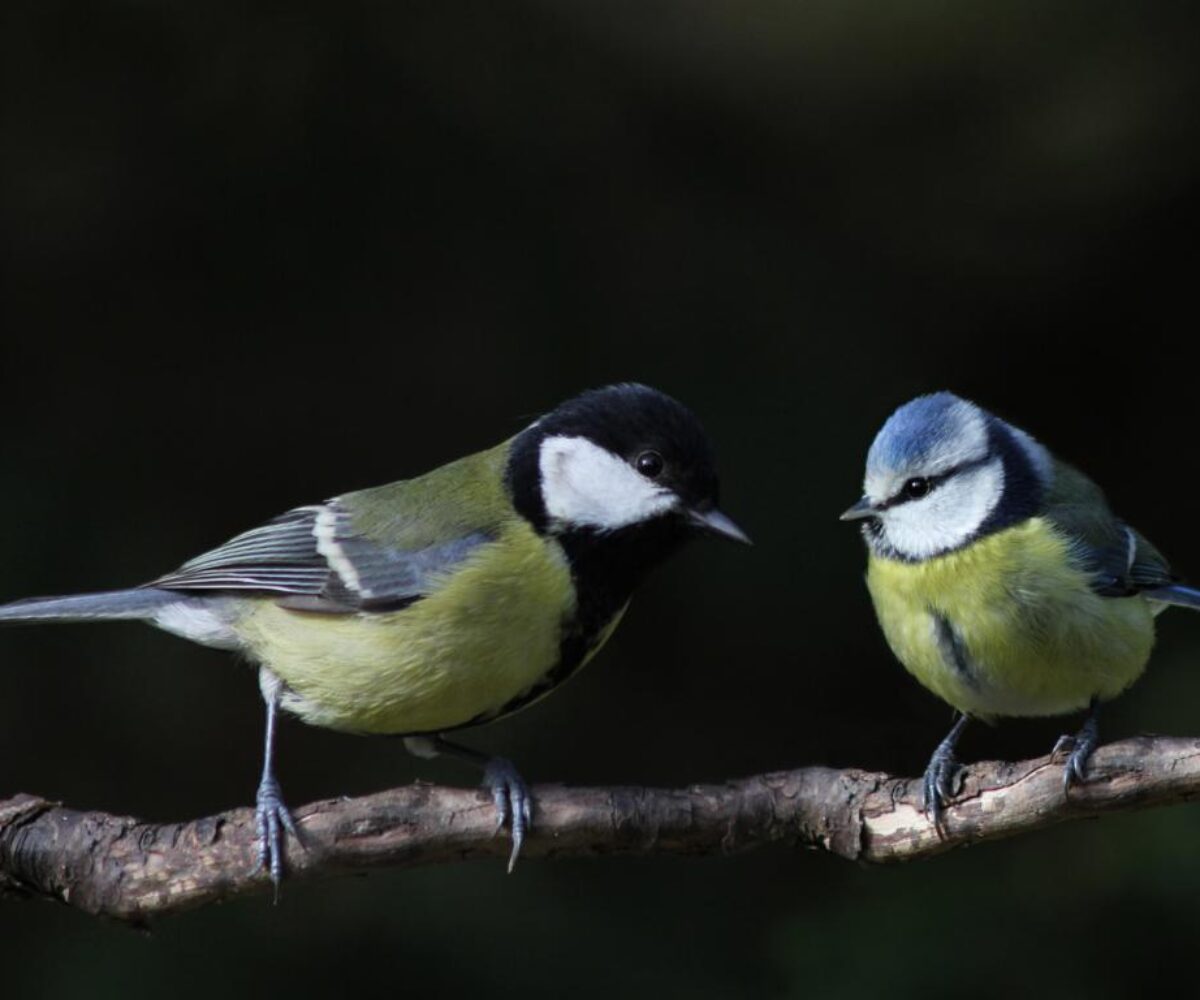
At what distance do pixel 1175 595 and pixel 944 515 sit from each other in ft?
1.19

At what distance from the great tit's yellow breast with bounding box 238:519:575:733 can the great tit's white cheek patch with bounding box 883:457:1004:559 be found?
1.41ft

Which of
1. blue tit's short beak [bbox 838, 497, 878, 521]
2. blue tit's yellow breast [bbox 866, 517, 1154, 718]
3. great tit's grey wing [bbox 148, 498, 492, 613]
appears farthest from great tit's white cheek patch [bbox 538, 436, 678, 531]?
blue tit's yellow breast [bbox 866, 517, 1154, 718]

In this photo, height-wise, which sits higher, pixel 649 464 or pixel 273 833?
pixel 649 464

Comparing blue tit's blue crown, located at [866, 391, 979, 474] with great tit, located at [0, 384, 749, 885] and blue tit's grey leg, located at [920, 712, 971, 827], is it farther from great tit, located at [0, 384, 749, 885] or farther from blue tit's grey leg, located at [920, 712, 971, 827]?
blue tit's grey leg, located at [920, 712, 971, 827]

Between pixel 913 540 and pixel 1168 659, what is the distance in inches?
34.6

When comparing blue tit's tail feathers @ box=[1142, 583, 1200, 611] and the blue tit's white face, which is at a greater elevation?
the blue tit's white face

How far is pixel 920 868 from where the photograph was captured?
8.91ft

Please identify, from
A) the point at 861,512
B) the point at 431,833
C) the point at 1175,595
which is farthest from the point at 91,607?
the point at 1175,595

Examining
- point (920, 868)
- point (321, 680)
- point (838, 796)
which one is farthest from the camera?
point (920, 868)

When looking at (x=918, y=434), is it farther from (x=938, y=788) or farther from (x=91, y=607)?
(x=91, y=607)

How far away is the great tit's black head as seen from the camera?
2.04 metres

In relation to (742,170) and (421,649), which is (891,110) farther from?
(421,649)

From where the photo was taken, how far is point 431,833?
6.31 ft

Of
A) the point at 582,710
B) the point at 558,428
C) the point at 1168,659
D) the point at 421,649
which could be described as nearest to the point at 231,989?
the point at 582,710
